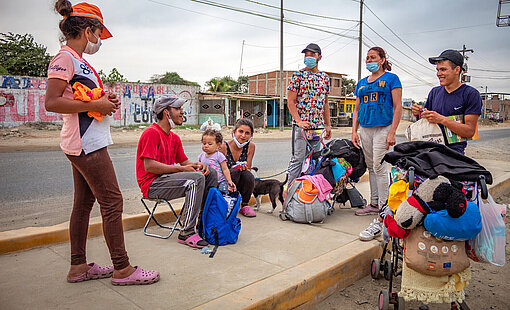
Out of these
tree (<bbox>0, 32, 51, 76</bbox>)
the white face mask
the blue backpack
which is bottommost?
the blue backpack

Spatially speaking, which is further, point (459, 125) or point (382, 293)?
point (459, 125)

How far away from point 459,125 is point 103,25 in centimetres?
314

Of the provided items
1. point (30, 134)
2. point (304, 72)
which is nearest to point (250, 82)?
point (30, 134)

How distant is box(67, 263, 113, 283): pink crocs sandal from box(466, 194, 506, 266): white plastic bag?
2.79 metres

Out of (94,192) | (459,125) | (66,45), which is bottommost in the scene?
(94,192)

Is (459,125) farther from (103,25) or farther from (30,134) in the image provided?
(30,134)

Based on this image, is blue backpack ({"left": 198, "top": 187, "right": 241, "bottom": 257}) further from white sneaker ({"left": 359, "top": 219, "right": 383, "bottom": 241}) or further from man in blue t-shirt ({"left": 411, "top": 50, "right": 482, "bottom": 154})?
man in blue t-shirt ({"left": 411, "top": 50, "right": 482, "bottom": 154})

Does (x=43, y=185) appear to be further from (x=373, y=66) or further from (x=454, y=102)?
(x=454, y=102)

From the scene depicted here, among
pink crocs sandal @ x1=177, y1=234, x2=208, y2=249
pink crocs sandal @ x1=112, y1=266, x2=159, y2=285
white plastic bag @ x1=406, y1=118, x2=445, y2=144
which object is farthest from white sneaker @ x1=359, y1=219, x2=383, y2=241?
pink crocs sandal @ x1=112, y1=266, x2=159, y2=285

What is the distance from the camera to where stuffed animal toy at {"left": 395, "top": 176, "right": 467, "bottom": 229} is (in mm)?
2404

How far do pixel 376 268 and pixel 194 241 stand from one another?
178cm

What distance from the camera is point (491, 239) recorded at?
2.54 m

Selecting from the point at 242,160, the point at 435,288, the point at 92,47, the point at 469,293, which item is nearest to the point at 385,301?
the point at 435,288

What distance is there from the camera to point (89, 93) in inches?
105
